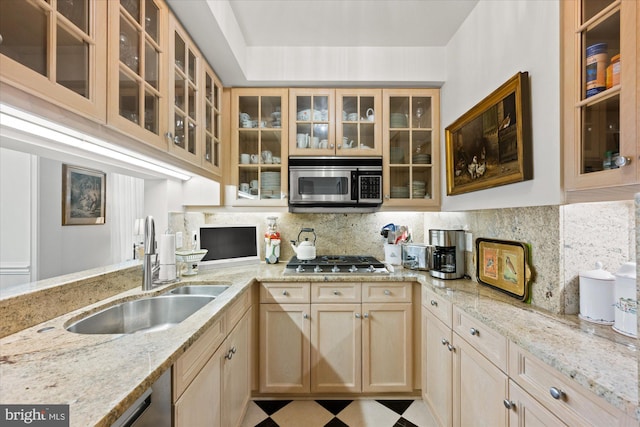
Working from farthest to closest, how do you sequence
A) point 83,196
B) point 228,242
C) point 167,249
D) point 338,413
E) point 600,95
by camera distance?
point 228,242 < point 338,413 < point 167,249 < point 83,196 < point 600,95

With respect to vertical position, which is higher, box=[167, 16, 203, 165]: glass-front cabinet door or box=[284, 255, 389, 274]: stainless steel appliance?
box=[167, 16, 203, 165]: glass-front cabinet door

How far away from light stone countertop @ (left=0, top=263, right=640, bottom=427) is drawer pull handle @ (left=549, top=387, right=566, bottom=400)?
9cm

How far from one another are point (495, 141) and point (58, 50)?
6.20 ft

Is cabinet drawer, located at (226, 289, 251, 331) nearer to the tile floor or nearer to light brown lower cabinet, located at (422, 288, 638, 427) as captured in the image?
the tile floor

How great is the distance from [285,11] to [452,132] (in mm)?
1446

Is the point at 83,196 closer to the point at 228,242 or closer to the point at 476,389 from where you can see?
the point at 228,242

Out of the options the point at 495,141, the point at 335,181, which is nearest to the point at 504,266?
the point at 495,141

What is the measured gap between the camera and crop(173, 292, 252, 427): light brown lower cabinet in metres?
0.97

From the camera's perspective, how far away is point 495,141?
1.51 m

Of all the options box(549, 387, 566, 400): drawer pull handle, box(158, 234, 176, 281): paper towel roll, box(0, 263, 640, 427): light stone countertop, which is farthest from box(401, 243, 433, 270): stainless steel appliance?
box(158, 234, 176, 281): paper towel roll

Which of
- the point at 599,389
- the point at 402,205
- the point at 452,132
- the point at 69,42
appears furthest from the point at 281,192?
the point at 599,389

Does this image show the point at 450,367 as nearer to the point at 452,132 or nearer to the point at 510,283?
the point at 510,283

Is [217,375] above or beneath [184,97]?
beneath

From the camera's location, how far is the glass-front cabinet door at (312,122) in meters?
2.36
